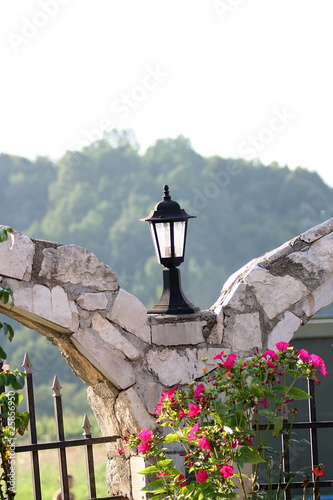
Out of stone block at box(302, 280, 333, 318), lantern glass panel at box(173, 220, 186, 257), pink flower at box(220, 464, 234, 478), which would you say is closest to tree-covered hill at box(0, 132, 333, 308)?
stone block at box(302, 280, 333, 318)

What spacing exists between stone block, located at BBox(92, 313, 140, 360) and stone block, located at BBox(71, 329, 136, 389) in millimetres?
18

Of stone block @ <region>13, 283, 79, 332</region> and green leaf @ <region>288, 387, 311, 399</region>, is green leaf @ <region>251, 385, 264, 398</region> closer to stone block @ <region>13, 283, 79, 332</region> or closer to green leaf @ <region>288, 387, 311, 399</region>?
green leaf @ <region>288, 387, 311, 399</region>

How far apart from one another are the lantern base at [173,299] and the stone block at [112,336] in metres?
0.23

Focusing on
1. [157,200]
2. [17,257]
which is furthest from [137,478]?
[157,200]

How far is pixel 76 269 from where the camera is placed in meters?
3.30

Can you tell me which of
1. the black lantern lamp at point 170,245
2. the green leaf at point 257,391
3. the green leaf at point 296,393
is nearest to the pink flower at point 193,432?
the green leaf at point 257,391

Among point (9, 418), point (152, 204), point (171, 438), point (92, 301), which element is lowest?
point (171, 438)

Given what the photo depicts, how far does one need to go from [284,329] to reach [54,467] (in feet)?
61.6

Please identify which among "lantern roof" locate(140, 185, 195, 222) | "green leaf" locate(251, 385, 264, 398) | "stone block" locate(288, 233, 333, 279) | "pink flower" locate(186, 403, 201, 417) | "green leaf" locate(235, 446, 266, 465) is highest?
"lantern roof" locate(140, 185, 195, 222)

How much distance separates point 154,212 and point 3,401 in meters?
1.12

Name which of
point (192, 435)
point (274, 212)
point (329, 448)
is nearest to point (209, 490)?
point (192, 435)

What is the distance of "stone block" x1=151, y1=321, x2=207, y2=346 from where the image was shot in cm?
345

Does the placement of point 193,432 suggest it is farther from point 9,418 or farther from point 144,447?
point 9,418

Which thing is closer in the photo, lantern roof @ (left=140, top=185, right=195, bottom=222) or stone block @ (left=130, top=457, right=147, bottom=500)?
stone block @ (left=130, top=457, right=147, bottom=500)
